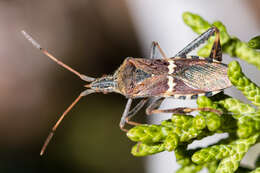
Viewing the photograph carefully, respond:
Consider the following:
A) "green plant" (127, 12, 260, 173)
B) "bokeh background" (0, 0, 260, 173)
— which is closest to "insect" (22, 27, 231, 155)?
"green plant" (127, 12, 260, 173)

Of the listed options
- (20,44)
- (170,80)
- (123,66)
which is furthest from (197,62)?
(20,44)

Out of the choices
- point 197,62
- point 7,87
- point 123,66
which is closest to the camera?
point 197,62

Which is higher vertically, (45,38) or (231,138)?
(45,38)

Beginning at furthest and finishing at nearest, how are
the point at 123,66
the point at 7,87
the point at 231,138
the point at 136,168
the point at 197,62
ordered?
the point at 7,87 < the point at 136,168 < the point at 123,66 < the point at 197,62 < the point at 231,138

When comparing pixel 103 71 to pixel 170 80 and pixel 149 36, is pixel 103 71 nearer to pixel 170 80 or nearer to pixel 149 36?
pixel 149 36

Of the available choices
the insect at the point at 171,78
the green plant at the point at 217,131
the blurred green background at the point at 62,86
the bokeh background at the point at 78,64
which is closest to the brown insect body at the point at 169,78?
the insect at the point at 171,78

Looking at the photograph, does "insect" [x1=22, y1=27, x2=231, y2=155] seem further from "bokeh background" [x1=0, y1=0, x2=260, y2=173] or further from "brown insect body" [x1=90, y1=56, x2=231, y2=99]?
"bokeh background" [x1=0, y1=0, x2=260, y2=173]
